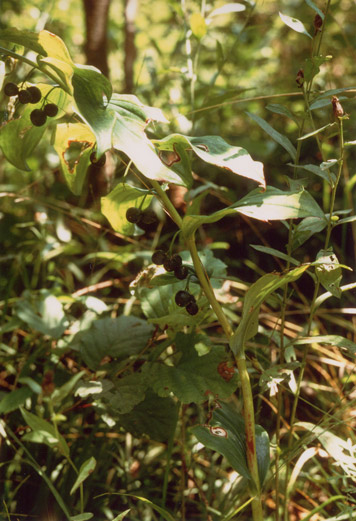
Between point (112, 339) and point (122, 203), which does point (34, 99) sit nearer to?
point (122, 203)

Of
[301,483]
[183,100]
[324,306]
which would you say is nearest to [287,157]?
[183,100]

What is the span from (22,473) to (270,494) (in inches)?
22.0

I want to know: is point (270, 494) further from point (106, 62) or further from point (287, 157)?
point (106, 62)

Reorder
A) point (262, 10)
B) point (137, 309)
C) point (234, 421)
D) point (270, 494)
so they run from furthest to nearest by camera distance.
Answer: point (262, 10), point (137, 309), point (270, 494), point (234, 421)

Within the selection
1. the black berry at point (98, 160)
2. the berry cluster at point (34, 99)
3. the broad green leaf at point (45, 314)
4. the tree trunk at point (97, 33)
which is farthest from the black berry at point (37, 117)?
the tree trunk at point (97, 33)

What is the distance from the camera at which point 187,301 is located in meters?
0.95

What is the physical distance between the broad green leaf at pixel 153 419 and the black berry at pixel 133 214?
44cm

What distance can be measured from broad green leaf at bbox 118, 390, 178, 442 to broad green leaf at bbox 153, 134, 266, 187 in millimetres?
576

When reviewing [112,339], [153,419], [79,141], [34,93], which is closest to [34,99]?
[34,93]

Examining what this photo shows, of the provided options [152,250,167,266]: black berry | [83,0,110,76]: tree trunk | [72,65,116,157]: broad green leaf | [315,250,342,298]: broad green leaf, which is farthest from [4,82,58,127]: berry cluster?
[83,0,110,76]: tree trunk

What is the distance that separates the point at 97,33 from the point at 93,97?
1.55 m

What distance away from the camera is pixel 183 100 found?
223 centimetres

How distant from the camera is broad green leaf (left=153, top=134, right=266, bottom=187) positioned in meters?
0.75

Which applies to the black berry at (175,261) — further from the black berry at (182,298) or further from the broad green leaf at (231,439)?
the broad green leaf at (231,439)
